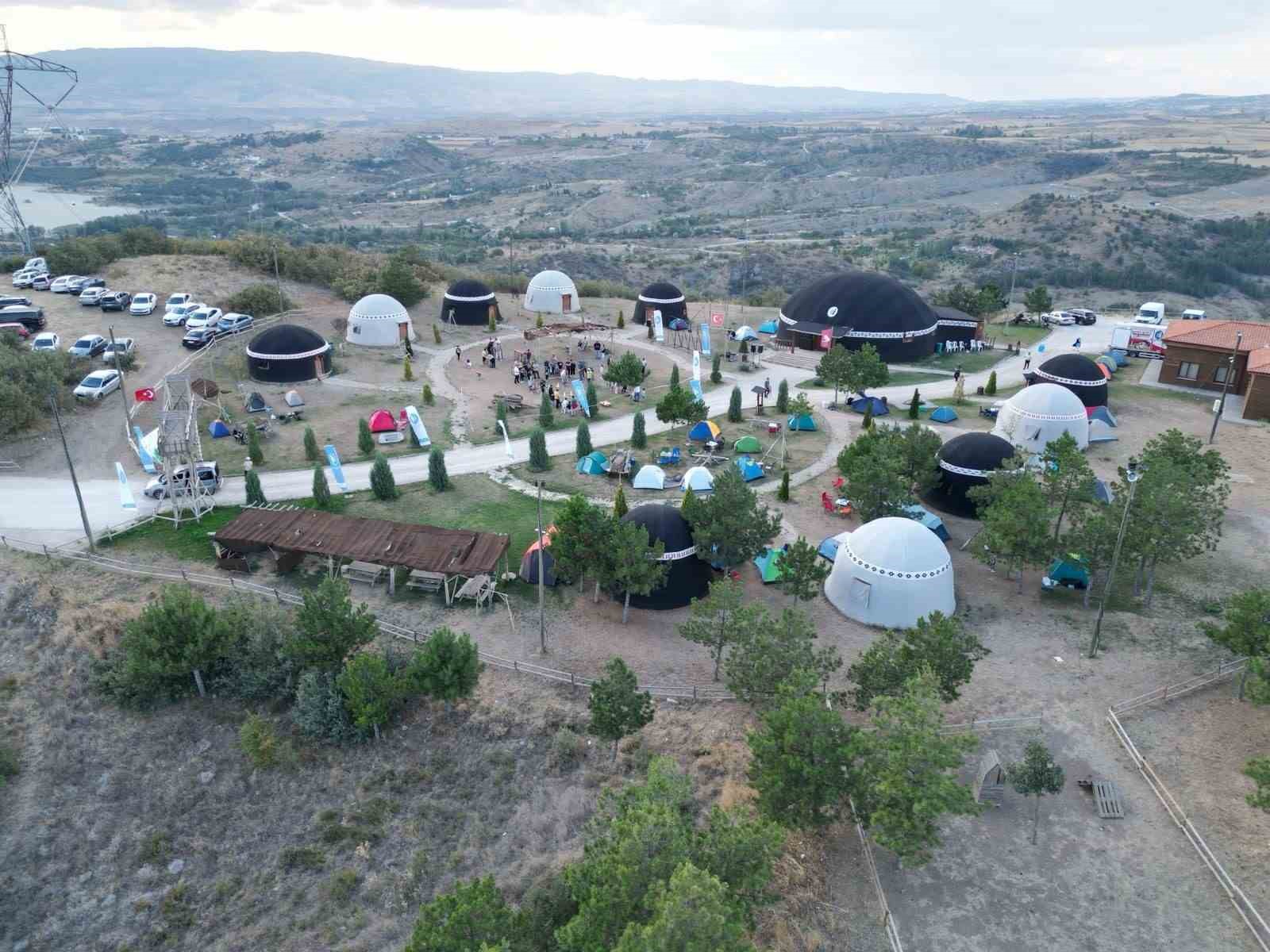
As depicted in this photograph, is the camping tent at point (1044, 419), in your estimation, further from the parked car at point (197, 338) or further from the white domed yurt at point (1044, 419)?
the parked car at point (197, 338)

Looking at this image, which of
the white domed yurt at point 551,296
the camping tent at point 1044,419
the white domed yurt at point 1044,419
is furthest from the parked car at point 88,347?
the camping tent at point 1044,419

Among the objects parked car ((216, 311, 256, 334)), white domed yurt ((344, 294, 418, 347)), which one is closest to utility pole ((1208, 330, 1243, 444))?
white domed yurt ((344, 294, 418, 347))

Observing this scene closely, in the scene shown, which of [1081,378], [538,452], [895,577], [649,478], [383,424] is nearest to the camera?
[895,577]

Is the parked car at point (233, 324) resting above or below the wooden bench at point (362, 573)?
above

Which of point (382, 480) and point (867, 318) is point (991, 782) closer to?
point (382, 480)

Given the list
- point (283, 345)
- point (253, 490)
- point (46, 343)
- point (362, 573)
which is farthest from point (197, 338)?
point (362, 573)

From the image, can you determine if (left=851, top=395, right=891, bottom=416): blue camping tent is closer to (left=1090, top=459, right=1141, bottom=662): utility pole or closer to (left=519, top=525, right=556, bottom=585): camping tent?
(left=1090, top=459, right=1141, bottom=662): utility pole
